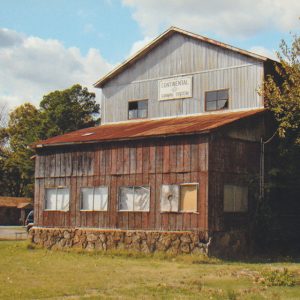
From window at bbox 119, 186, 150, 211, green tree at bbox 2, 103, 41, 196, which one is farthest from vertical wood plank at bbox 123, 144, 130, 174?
green tree at bbox 2, 103, 41, 196

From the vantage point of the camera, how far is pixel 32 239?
37375 millimetres

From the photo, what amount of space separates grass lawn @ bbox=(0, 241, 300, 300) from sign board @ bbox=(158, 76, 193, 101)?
10429mm

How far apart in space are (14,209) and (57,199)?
42236mm

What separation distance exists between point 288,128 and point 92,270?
13999 millimetres

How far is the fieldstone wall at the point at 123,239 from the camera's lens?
29.8 m

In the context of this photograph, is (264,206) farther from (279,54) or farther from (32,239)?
(32,239)

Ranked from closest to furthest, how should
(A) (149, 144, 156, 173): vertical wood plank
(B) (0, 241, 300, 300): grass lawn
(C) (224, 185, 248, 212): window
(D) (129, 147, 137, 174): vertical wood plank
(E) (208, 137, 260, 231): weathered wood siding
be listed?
(B) (0, 241, 300, 300): grass lawn
(E) (208, 137, 260, 231): weathered wood siding
(C) (224, 185, 248, 212): window
(A) (149, 144, 156, 173): vertical wood plank
(D) (129, 147, 137, 174): vertical wood plank

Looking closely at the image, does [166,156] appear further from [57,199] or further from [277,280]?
[277,280]

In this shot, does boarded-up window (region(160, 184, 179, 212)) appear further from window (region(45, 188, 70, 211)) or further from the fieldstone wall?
window (region(45, 188, 70, 211))

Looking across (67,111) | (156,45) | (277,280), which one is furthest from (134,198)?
(67,111)

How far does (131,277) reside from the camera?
22.2 meters

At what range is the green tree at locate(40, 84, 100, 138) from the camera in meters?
69.9

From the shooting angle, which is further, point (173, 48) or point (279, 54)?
point (173, 48)

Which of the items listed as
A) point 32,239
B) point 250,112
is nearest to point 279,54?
point 250,112
